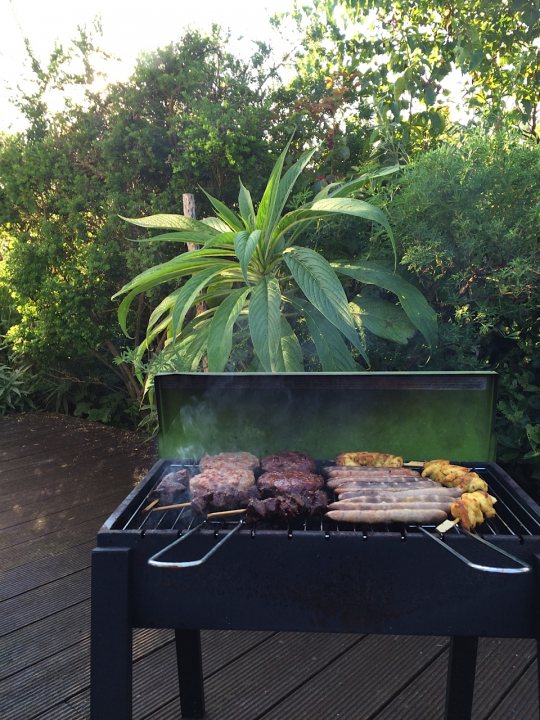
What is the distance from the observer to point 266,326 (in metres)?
2.06

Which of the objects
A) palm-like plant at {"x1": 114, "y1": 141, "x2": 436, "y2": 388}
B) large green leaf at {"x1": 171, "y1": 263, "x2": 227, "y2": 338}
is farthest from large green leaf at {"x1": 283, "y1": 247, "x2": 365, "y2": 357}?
large green leaf at {"x1": 171, "y1": 263, "x2": 227, "y2": 338}

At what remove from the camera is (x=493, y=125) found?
2.72 meters

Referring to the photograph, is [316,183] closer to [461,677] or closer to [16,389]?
[461,677]

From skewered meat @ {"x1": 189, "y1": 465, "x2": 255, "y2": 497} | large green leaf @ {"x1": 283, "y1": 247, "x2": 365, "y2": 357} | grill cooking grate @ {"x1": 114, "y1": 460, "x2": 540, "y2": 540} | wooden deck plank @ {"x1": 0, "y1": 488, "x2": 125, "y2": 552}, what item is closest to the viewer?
grill cooking grate @ {"x1": 114, "y1": 460, "x2": 540, "y2": 540}

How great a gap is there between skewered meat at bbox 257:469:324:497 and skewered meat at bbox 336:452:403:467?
0.42ft

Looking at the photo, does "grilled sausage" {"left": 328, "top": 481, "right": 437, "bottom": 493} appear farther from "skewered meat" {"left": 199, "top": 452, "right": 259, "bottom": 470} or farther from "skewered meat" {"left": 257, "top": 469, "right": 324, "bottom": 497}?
"skewered meat" {"left": 199, "top": 452, "right": 259, "bottom": 470}

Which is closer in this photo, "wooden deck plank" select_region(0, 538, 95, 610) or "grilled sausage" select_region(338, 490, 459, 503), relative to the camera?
"grilled sausage" select_region(338, 490, 459, 503)

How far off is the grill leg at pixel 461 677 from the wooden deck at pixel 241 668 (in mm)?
119

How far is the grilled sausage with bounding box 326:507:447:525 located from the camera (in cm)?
114

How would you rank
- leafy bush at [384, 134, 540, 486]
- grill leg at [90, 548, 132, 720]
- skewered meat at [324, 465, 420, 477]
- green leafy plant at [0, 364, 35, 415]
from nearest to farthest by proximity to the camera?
grill leg at [90, 548, 132, 720], skewered meat at [324, 465, 420, 477], leafy bush at [384, 134, 540, 486], green leafy plant at [0, 364, 35, 415]

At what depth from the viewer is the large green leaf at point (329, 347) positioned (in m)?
2.23

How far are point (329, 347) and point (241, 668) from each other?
45.3 inches

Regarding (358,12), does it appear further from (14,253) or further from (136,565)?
(136,565)

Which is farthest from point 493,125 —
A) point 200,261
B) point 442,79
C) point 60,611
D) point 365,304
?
point 60,611
